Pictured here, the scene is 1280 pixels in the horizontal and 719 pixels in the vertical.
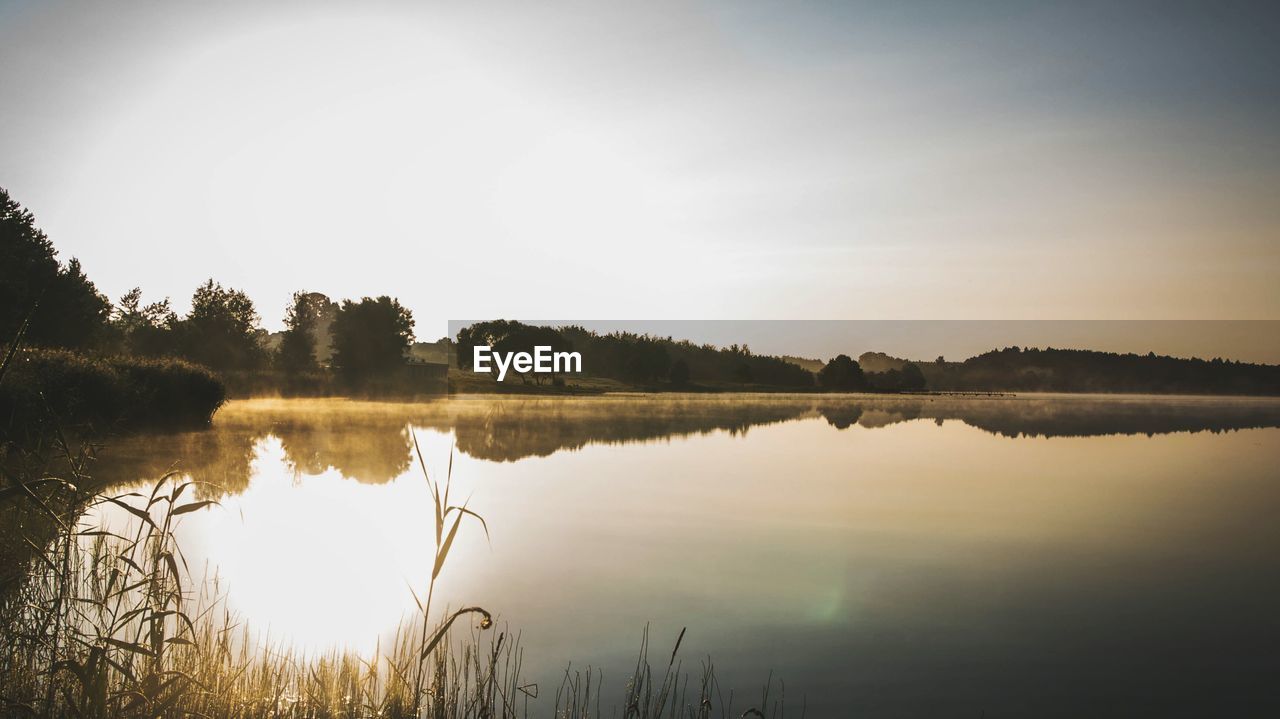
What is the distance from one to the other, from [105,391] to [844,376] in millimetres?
132749

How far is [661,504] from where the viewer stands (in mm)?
18266

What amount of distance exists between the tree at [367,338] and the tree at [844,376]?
296 feet

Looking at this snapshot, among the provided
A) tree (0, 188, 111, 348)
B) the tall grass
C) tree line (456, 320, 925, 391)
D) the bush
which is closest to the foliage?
tree line (456, 320, 925, 391)

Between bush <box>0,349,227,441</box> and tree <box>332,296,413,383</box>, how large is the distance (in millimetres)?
47662

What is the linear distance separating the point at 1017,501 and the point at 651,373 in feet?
322

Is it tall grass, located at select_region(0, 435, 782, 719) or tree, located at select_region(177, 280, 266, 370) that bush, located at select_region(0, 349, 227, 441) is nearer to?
tall grass, located at select_region(0, 435, 782, 719)

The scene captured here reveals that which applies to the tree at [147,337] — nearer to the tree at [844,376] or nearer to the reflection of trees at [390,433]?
the reflection of trees at [390,433]

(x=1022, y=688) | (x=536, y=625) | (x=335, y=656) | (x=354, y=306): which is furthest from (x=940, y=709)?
(x=354, y=306)

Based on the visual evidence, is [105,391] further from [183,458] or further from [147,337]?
[147,337]

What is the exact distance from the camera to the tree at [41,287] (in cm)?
4725

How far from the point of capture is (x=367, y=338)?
81.8 metres

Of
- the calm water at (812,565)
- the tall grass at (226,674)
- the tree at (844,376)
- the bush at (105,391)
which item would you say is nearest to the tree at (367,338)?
the bush at (105,391)

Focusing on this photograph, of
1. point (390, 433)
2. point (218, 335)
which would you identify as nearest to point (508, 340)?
point (218, 335)

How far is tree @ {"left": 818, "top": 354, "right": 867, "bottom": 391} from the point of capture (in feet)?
470
